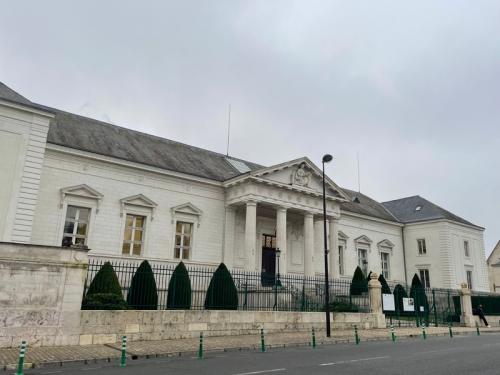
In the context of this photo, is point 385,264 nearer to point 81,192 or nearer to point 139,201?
point 139,201

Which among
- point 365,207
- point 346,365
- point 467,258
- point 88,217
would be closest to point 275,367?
point 346,365

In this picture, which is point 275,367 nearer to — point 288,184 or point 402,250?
point 288,184

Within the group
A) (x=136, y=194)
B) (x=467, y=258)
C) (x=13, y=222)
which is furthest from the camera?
(x=467, y=258)

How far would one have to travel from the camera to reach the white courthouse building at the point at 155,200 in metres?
20.0

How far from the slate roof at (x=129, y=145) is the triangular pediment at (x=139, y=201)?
2074mm

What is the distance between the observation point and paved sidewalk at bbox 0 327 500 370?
10.7 m

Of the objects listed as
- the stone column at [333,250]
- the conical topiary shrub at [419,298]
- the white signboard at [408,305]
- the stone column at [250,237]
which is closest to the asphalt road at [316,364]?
the white signboard at [408,305]

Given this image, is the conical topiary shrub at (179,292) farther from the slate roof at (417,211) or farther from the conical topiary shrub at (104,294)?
the slate roof at (417,211)

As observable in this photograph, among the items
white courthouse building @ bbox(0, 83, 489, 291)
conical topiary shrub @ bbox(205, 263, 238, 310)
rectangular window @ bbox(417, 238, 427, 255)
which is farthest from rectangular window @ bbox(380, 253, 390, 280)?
conical topiary shrub @ bbox(205, 263, 238, 310)

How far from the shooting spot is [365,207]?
140 feet

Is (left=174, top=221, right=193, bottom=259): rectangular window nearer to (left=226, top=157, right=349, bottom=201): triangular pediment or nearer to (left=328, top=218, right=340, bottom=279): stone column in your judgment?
(left=226, top=157, right=349, bottom=201): triangular pediment

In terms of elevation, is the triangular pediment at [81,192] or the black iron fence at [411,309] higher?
the triangular pediment at [81,192]

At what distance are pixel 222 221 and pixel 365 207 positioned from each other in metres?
19.3

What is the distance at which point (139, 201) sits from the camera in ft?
82.8
